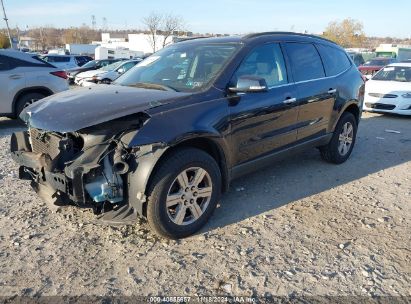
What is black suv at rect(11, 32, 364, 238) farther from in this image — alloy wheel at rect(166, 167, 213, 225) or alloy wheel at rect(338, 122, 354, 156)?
alloy wheel at rect(338, 122, 354, 156)

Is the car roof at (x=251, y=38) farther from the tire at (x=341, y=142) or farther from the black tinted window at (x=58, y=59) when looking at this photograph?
the black tinted window at (x=58, y=59)

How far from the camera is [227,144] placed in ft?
11.8

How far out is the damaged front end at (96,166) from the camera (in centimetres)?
293

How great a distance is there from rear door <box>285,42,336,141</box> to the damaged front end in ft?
7.40

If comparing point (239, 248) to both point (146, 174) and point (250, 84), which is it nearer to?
point (146, 174)

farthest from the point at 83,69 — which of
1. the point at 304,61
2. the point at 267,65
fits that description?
the point at 267,65

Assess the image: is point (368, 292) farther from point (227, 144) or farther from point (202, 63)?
point (202, 63)

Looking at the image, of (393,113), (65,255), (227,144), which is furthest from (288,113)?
(393,113)

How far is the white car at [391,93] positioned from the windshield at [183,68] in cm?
746

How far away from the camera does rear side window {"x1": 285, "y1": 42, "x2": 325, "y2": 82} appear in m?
4.43

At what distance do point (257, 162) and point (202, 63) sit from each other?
1244 mm

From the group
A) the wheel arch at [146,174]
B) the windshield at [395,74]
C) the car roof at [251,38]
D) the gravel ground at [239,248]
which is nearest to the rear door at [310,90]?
the car roof at [251,38]

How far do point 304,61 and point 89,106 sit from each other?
2.83m

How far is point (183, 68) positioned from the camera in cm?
400
